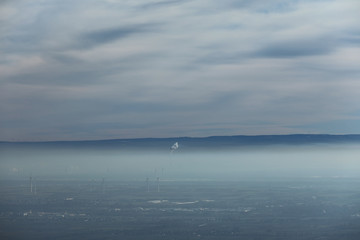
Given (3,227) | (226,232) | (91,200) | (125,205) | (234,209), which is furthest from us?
(91,200)

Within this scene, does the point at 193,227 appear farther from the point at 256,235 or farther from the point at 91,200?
the point at 91,200

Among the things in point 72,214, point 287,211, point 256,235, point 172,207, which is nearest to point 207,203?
point 172,207

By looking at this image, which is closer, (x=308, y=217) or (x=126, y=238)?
(x=126, y=238)

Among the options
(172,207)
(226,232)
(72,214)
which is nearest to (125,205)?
(172,207)

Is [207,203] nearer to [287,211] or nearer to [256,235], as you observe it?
[287,211]

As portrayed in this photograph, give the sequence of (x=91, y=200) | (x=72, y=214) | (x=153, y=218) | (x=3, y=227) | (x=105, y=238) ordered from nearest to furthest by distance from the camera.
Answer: (x=105, y=238) → (x=3, y=227) → (x=153, y=218) → (x=72, y=214) → (x=91, y=200)

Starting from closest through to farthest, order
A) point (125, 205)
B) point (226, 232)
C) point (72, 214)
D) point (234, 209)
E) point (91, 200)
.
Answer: point (226, 232) → point (72, 214) → point (234, 209) → point (125, 205) → point (91, 200)

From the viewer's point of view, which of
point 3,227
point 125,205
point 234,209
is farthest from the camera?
point 125,205

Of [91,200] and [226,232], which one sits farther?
[91,200]

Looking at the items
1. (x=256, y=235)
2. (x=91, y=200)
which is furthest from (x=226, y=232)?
(x=91, y=200)
